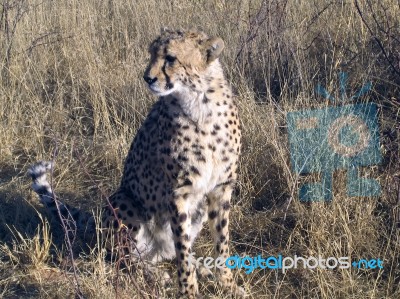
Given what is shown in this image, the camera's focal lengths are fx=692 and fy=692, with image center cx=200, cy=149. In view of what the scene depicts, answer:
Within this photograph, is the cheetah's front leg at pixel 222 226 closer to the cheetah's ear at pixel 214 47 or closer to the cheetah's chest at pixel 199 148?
the cheetah's chest at pixel 199 148

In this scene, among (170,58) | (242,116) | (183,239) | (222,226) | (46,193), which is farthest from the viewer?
(242,116)

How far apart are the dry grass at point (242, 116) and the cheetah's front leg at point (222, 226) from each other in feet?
0.26

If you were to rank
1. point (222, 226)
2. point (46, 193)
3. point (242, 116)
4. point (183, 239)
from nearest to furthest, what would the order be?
point (183, 239) → point (222, 226) → point (46, 193) → point (242, 116)

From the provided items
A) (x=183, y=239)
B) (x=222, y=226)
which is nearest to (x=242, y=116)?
(x=222, y=226)

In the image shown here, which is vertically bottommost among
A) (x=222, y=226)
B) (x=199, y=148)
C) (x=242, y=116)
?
(x=222, y=226)

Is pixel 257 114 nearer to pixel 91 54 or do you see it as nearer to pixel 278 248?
pixel 278 248

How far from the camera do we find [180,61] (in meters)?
2.54

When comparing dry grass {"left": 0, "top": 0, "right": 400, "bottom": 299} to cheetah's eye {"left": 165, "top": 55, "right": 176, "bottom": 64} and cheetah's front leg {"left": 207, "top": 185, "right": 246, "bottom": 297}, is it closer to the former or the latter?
cheetah's front leg {"left": 207, "top": 185, "right": 246, "bottom": 297}

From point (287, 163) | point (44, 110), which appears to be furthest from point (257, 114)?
point (44, 110)

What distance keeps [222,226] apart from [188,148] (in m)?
0.38

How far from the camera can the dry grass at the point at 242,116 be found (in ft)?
9.06

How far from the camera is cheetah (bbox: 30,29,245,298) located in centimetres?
256

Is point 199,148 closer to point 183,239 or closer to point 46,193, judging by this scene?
point 183,239

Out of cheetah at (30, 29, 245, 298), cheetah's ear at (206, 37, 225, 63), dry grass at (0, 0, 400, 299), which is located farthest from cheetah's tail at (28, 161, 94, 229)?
cheetah's ear at (206, 37, 225, 63)
